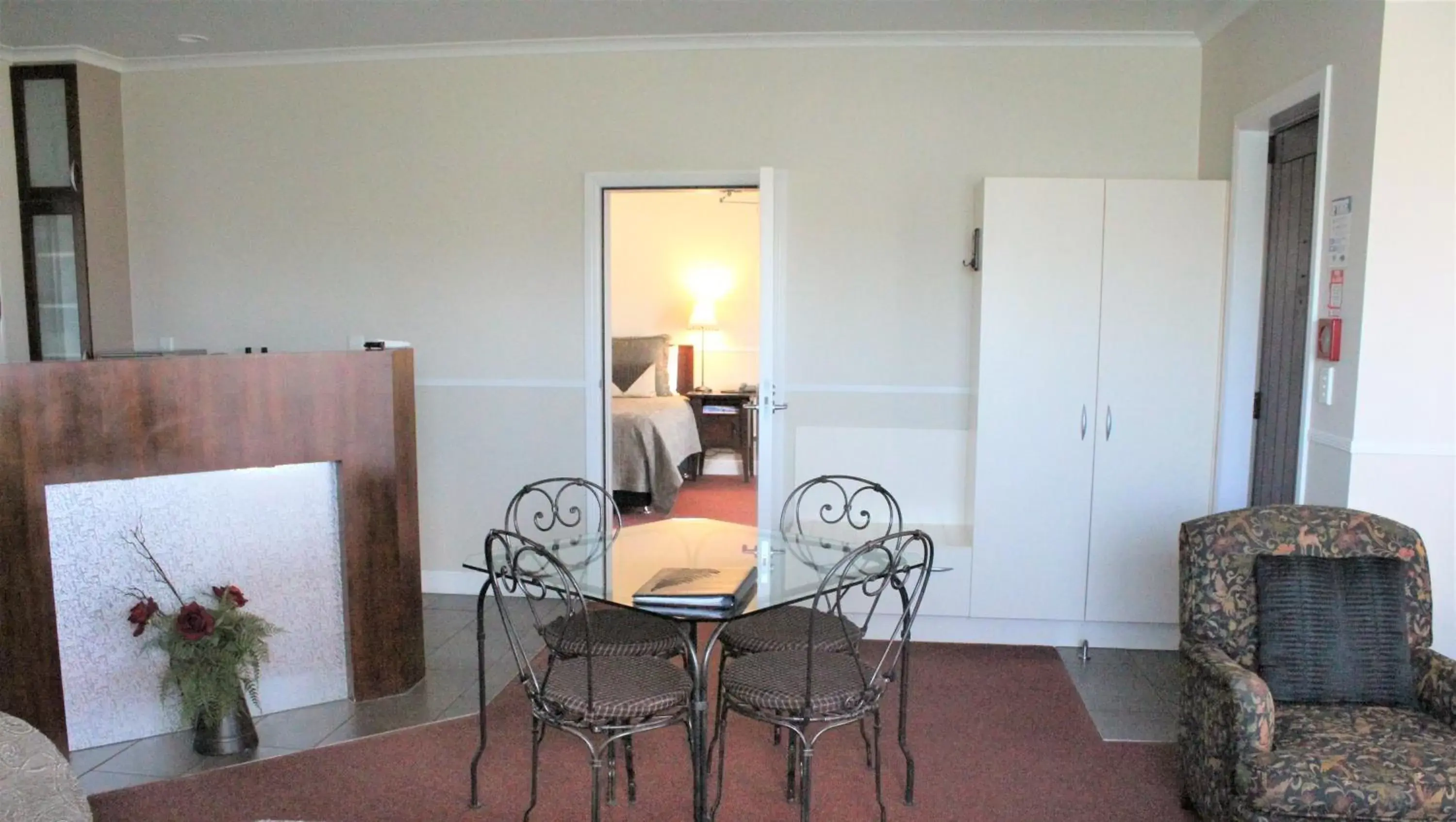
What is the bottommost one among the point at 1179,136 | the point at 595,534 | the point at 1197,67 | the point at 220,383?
the point at 595,534

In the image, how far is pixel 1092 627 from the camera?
3.88 meters

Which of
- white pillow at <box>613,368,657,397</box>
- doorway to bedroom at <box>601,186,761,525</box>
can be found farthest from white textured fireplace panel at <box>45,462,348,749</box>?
white pillow at <box>613,368,657,397</box>

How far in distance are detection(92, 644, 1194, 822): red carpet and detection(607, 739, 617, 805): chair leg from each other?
0.19 feet

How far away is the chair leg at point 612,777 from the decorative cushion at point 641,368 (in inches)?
185

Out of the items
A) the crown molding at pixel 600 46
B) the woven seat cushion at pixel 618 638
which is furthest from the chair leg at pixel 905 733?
the crown molding at pixel 600 46

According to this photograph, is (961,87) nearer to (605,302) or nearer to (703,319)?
(605,302)

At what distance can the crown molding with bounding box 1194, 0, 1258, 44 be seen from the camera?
350cm

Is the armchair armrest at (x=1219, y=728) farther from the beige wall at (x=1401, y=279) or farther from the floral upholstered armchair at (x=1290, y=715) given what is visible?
the beige wall at (x=1401, y=279)

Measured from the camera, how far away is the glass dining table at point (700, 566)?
2.25 meters

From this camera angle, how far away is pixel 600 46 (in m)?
4.19

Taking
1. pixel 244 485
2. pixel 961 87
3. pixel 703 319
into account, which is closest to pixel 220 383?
pixel 244 485

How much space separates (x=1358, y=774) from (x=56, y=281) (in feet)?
17.2

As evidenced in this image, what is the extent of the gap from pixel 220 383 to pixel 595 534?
125 cm

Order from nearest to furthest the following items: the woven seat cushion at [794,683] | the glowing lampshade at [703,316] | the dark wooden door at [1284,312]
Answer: the woven seat cushion at [794,683] < the dark wooden door at [1284,312] < the glowing lampshade at [703,316]
